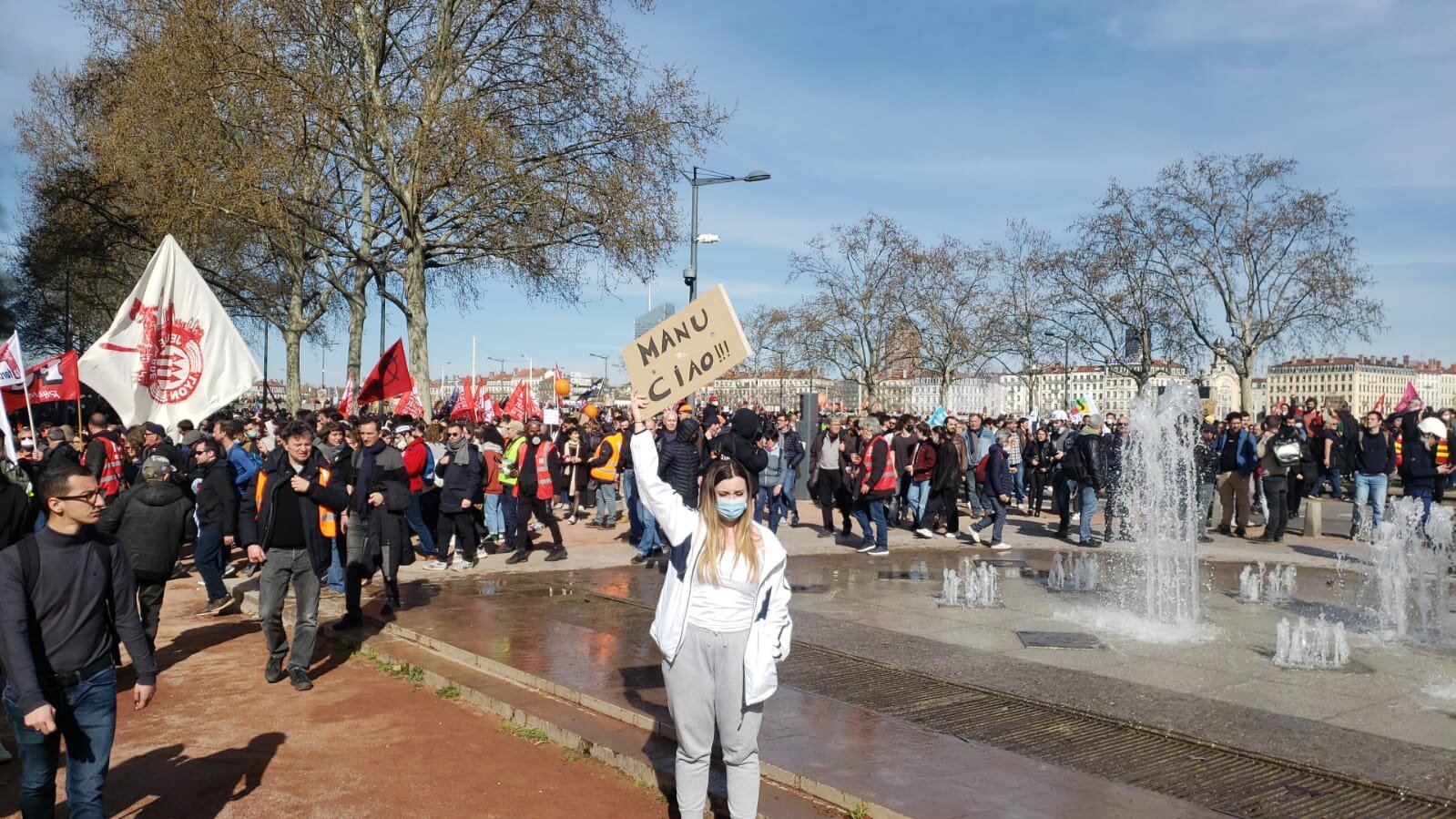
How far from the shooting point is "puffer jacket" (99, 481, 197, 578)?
783 cm

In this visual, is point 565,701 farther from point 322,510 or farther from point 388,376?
point 388,376

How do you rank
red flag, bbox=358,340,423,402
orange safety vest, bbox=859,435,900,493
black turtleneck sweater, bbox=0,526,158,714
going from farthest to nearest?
red flag, bbox=358,340,423,402 < orange safety vest, bbox=859,435,900,493 < black turtleneck sweater, bbox=0,526,158,714

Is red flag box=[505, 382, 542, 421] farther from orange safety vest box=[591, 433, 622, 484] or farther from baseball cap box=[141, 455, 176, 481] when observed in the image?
baseball cap box=[141, 455, 176, 481]

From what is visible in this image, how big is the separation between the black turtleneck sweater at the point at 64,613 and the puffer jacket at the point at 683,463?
7.55m

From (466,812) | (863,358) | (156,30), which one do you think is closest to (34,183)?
(156,30)

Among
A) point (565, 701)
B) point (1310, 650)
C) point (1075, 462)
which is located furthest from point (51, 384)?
point (1310, 650)

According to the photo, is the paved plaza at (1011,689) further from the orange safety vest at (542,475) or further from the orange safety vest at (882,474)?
the orange safety vest at (882,474)

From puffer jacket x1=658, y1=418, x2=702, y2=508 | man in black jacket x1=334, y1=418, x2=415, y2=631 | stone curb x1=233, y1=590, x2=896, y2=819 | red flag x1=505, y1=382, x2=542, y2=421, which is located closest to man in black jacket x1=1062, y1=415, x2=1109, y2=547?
puffer jacket x1=658, y1=418, x2=702, y2=508

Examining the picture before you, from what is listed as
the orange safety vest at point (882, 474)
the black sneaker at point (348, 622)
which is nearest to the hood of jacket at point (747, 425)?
the orange safety vest at point (882, 474)

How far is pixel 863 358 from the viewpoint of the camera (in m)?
54.4

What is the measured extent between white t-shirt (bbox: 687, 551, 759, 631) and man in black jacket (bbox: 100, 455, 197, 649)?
513 centimetres

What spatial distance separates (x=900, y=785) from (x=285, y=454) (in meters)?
5.29

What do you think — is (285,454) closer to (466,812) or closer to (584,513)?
(466,812)

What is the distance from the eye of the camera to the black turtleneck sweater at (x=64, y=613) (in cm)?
406
